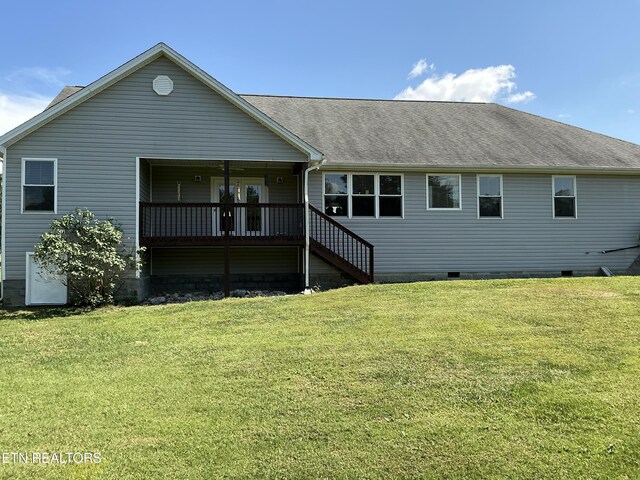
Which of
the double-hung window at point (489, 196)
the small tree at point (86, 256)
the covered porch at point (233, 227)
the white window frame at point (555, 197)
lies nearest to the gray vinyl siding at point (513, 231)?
the white window frame at point (555, 197)

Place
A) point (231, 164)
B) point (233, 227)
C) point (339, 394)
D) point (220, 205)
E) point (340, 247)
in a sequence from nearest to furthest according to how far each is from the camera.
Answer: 1. point (339, 394)
2. point (220, 205)
3. point (233, 227)
4. point (231, 164)
5. point (340, 247)

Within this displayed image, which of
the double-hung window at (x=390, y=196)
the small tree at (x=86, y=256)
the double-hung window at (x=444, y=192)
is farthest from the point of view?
the double-hung window at (x=444, y=192)

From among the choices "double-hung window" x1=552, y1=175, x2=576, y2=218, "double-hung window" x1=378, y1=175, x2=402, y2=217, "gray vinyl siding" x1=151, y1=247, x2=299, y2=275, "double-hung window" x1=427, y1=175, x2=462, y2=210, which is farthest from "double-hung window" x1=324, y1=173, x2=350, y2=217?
"double-hung window" x1=552, y1=175, x2=576, y2=218

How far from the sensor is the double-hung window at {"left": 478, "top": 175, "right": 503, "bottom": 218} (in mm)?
14797

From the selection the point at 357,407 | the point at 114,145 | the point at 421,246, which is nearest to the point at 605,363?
the point at 357,407

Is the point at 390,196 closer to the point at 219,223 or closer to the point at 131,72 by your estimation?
the point at 219,223

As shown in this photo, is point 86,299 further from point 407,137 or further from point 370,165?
point 407,137

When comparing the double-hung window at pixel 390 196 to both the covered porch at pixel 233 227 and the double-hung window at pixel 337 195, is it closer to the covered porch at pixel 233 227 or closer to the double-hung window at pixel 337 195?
the double-hung window at pixel 337 195

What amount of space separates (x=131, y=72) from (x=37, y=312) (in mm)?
6378

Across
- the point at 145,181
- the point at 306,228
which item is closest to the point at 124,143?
the point at 145,181

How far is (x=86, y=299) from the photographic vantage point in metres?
11.2

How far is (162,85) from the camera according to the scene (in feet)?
40.3

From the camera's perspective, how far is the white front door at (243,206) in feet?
43.9

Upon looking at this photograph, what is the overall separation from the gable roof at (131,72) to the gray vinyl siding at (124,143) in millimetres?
154
